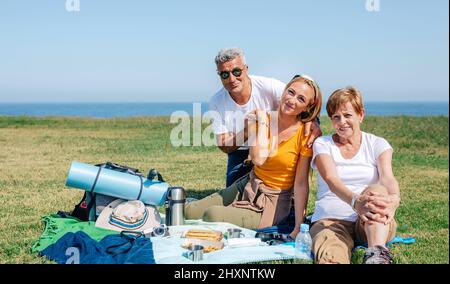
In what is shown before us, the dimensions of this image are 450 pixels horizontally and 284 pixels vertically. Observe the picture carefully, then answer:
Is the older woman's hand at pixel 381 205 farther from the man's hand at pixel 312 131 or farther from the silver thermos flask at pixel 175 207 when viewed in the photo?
the silver thermos flask at pixel 175 207

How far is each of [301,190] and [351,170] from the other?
1.90 ft

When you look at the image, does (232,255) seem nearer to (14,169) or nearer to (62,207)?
(62,207)

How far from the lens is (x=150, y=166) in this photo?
11.3 m

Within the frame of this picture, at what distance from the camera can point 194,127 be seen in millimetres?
21859

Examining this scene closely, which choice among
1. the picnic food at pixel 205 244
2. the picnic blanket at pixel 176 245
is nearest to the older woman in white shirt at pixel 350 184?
the picnic blanket at pixel 176 245

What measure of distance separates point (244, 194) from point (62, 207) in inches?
105

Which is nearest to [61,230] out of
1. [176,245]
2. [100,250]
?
[100,250]

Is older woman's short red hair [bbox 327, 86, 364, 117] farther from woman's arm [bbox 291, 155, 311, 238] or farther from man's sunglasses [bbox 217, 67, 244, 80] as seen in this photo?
man's sunglasses [bbox 217, 67, 244, 80]

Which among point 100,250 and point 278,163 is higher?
point 278,163

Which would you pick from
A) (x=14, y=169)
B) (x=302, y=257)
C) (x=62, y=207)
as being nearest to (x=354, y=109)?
(x=302, y=257)

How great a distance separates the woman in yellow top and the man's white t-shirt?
525mm

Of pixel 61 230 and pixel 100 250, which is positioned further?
pixel 61 230

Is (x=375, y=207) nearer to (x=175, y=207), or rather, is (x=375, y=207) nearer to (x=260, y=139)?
(x=260, y=139)

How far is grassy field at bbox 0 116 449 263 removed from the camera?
582 centimetres
